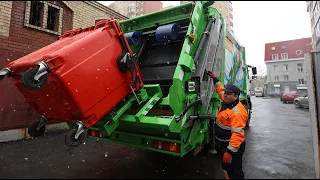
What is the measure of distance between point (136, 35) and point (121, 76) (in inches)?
57.4

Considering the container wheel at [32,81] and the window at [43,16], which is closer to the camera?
the container wheel at [32,81]

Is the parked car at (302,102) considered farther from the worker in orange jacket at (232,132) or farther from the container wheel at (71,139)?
the container wheel at (71,139)

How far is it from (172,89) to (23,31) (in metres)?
4.68


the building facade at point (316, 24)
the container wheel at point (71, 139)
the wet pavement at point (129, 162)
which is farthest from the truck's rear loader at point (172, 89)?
the building facade at point (316, 24)

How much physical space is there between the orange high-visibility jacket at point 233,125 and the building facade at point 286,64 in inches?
1574

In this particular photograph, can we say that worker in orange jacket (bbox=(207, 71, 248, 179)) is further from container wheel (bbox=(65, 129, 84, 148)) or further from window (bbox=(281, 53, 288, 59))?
window (bbox=(281, 53, 288, 59))

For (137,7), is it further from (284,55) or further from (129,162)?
(129,162)

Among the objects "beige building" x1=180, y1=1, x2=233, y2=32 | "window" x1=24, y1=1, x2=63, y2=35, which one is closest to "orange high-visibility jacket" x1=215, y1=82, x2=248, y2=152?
"window" x1=24, y1=1, x2=63, y2=35

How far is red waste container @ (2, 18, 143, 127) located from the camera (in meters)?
1.97

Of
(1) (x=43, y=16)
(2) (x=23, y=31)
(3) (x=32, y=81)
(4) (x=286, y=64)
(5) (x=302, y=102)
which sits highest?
(4) (x=286, y=64)

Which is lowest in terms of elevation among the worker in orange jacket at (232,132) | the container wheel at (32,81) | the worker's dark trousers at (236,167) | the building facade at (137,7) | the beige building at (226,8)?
the worker's dark trousers at (236,167)

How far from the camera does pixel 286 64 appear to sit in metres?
37.8

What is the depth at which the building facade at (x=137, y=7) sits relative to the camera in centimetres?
4981

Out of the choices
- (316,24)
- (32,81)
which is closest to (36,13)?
(32,81)
